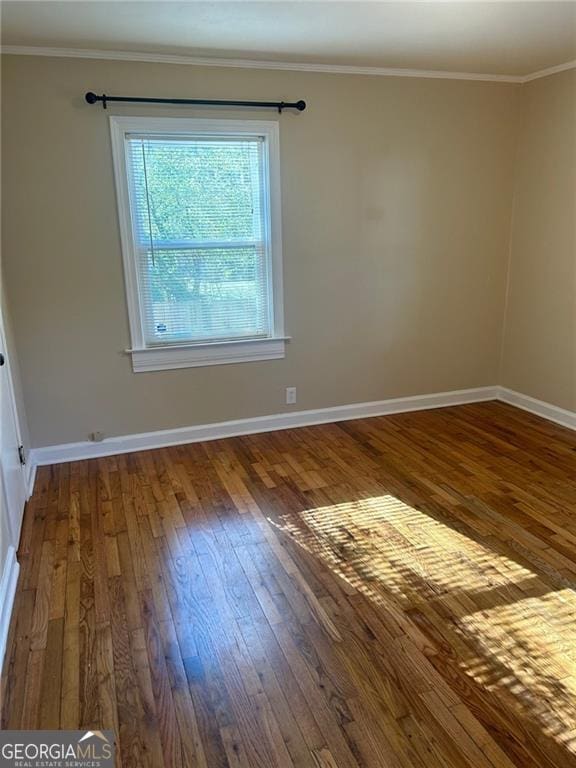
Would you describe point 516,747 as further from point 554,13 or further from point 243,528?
point 554,13

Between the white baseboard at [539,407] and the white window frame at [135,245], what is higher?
the white window frame at [135,245]

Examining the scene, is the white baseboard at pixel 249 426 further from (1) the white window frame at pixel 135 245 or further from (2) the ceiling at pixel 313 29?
(2) the ceiling at pixel 313 29

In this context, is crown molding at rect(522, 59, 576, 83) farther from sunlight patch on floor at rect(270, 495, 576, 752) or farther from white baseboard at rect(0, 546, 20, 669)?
white baseboard at rect(0, 546, 20, 669)

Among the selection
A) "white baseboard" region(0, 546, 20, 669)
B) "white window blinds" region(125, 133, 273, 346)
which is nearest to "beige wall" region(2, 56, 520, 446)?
"white window blinds" region(125, 133, 273, 346)

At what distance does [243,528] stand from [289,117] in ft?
8.75

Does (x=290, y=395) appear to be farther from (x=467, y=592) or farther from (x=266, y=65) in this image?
(x=266, y=65)

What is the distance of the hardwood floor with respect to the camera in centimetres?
156

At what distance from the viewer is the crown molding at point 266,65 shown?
291 cm

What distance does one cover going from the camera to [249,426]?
391 centimetres

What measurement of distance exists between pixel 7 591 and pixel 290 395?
233cm

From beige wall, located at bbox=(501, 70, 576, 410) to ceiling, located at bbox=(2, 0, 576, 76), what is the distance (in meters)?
0.43

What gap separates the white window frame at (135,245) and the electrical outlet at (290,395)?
28 centimetres

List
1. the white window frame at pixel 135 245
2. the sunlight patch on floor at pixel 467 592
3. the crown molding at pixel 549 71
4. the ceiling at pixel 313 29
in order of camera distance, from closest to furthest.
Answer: the sunlight patch on floor at pixel 467 592 → the ceiling at pixel 313 29 → the white window frame at pixel 135 245 → the crown molding at pixel 549 71

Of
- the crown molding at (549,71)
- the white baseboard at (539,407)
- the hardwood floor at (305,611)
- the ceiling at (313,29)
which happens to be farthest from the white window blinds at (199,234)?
the white baseboard at (539,407)
